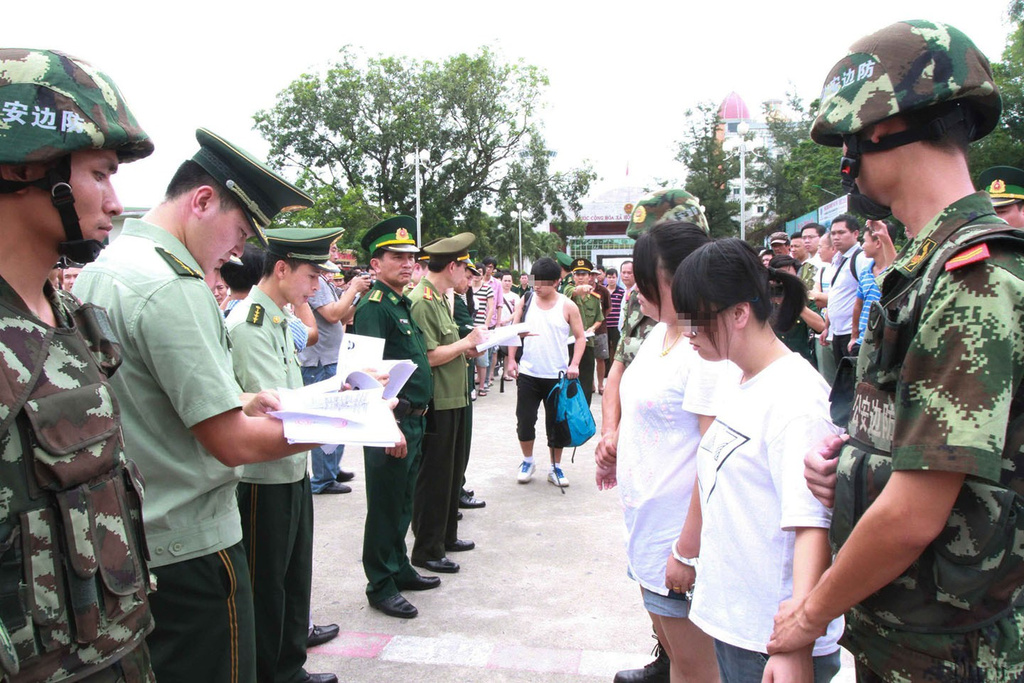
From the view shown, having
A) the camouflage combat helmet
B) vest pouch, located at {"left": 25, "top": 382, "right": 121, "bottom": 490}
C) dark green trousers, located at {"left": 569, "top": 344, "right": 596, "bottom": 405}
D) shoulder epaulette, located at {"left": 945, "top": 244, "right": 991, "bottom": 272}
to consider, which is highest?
the camouflage combat helmet

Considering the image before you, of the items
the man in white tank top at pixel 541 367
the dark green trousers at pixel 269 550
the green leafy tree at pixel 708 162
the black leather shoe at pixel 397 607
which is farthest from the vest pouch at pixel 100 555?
the green leafy tree at pixel 708 162

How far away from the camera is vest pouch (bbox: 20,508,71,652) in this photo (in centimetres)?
133

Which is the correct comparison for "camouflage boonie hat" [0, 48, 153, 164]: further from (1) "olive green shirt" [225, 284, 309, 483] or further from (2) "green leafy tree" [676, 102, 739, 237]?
(2) "green leafy tree" [676, 102, 739, 237]

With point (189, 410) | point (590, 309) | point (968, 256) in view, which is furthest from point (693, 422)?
point (590, 309)

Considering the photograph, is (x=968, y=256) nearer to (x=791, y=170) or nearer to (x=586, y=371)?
(x=586, y=371)

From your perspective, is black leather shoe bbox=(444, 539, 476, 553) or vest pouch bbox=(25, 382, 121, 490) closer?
vest pouch bbox=(25, 382, 121, 490)

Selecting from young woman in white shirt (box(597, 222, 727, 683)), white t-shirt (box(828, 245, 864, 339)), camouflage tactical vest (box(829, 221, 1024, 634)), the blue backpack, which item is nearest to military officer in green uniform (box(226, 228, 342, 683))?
young woman in white shirt (box(597, 222, 727, 683))

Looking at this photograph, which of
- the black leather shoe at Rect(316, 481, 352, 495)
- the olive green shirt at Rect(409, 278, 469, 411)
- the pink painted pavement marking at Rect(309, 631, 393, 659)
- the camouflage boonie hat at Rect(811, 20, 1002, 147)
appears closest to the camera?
the camouflage boonie hat at Rect(811, 20, 1002, 147)

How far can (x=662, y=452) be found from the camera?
239 cm

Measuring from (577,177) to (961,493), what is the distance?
130 ft

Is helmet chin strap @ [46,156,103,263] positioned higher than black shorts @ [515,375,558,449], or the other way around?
helmet chin strap @ [46,156,103,263]

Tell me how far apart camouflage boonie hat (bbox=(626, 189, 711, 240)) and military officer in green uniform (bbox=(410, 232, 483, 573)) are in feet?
4.77

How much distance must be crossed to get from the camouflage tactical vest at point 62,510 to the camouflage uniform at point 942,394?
5.07ft

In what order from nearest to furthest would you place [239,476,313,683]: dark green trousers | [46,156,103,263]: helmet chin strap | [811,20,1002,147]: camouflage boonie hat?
[811,20,1002,147]: camouflage boonie hat, [46,156,103,263]: helmet chin strap, [239,476,313,683]: dark green trousers
